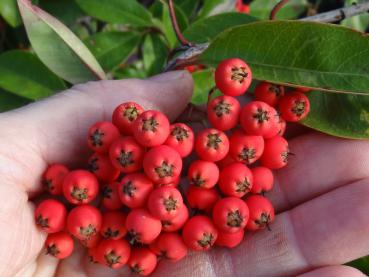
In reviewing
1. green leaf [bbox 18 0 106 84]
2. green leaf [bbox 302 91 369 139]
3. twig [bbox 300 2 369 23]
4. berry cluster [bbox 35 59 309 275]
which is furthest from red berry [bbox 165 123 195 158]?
twig [bbox 300 2 369 23]

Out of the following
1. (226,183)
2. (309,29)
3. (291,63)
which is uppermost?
(309,29)

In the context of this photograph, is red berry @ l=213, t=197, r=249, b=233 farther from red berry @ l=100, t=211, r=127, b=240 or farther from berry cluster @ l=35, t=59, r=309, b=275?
red berry @ l=100, t=211, r=127, b=240

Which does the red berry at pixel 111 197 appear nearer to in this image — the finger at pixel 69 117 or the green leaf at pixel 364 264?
the finger at pixel 69 117

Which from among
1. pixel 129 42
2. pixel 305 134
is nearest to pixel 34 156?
pixel 129 42

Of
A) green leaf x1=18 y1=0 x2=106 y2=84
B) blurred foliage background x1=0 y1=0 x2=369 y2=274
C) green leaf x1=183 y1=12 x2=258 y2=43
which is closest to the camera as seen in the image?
green leaf x1=18 y1=0 x2=106 y2=84

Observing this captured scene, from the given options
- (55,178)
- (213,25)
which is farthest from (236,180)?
(213,25)

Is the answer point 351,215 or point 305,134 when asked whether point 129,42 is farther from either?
point 351,215
